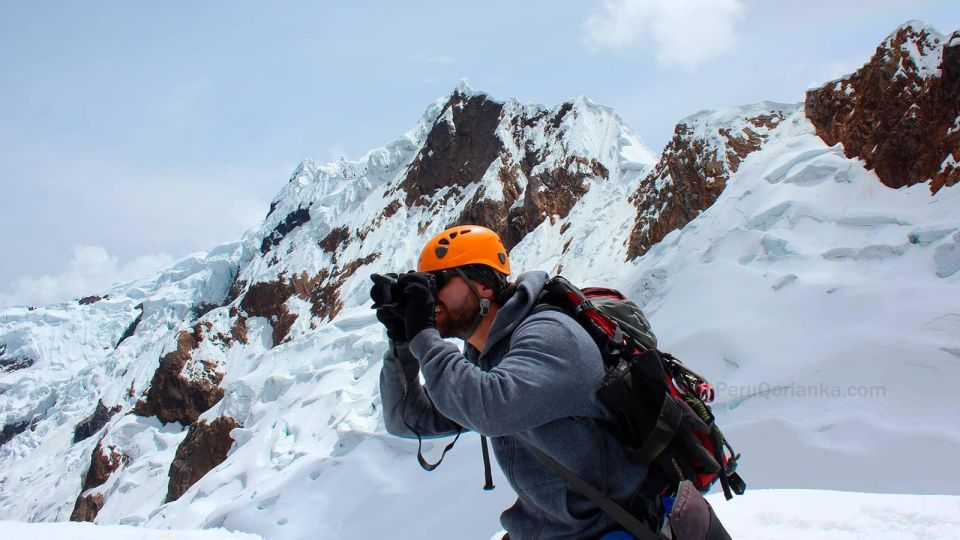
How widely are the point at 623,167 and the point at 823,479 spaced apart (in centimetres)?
3012

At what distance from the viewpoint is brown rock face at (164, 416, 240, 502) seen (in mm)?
40812

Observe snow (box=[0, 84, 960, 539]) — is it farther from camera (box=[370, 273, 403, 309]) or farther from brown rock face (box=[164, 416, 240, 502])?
camera (box=[370, 273, 403, 309])

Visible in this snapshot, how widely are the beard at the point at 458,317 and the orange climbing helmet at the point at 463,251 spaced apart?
0.52 ft

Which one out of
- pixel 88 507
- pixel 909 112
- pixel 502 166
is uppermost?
pixel 502 166

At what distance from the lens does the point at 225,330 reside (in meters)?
62.6

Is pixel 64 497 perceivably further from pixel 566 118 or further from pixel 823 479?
pixel 823 479

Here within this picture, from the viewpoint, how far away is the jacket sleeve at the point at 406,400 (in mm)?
2395

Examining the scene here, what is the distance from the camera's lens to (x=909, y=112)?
45.2 feet

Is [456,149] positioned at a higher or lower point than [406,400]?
higher

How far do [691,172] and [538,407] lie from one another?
22.4 meters

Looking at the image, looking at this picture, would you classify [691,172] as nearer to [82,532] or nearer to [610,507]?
[82,532]

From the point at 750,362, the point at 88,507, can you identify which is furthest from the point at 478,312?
the point at 88,507

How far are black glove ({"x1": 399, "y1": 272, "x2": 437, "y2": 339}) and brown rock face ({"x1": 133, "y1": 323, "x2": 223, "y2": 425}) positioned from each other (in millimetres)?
65403

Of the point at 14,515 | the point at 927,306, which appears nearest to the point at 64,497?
the point at 14,515
